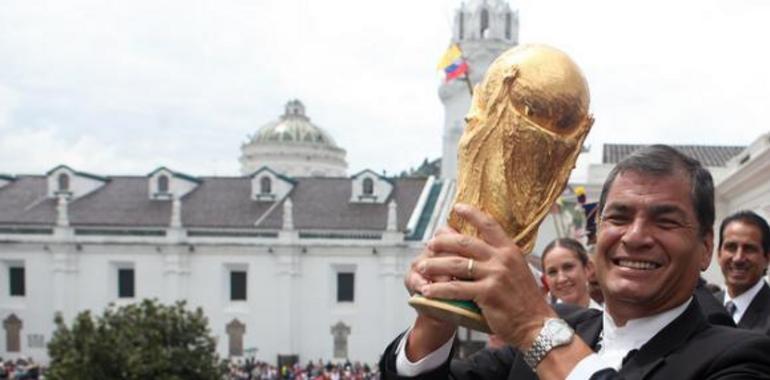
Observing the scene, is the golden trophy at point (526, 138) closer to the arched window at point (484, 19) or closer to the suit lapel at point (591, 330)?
the suit lapel at point (591, 330)

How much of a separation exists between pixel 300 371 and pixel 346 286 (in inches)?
188

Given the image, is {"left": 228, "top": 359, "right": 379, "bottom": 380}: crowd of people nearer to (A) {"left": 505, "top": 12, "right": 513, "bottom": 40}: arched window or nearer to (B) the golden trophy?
(A) {"left": 505, "top": 12, "right": 513, "bottom": 40}: arched window

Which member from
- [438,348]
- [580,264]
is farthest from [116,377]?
[438,348]

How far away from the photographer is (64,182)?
35.6 metres

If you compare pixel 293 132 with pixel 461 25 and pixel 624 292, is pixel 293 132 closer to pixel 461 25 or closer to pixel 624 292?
pixel 461 25

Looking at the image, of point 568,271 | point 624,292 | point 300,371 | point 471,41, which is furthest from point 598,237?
point 471,41

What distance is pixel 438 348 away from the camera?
1.91 meters

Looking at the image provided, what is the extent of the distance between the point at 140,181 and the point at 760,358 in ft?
121

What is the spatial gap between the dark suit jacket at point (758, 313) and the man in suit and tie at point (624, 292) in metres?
2.26

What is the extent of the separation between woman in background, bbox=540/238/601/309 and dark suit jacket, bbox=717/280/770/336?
99 cm

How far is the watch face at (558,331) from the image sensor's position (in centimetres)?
149

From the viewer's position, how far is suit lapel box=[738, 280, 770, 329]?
391cm

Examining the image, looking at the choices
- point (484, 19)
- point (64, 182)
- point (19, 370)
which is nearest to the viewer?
point (19, 370)

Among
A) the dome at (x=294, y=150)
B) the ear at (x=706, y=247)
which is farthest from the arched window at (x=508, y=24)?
the ear at (x=706, y=247)
